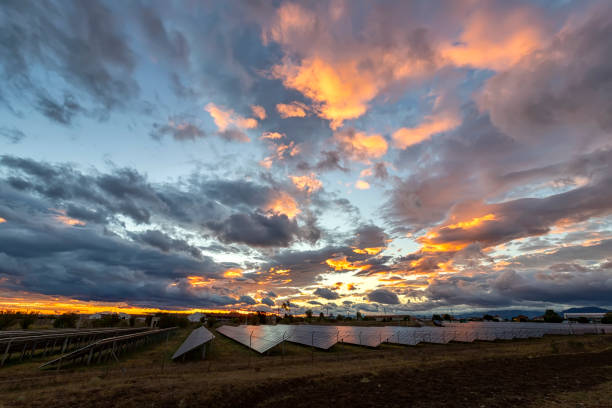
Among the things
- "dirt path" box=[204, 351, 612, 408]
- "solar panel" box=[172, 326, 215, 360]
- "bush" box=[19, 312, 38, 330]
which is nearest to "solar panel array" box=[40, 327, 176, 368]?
"solar panel" box=[172, 326, 215, 360]

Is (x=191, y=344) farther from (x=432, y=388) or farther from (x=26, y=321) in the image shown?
(x=26, y=321)

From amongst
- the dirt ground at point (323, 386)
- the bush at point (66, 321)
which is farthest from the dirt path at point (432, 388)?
the bush at point (66, 321)

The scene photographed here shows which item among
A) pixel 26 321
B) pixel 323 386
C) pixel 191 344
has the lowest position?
pixel 323 386

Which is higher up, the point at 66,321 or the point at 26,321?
the point at 26,321

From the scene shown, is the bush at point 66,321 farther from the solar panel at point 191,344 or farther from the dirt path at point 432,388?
the dirt path at point 432,388

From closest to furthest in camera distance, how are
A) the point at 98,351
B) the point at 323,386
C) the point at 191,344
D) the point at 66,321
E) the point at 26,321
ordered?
the point at 323,386
the point at 191,344
the point at 98,351
the point at 26,321
the point at 66,321

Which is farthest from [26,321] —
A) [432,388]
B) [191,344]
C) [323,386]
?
[432,388]

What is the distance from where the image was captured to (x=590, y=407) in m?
16.2

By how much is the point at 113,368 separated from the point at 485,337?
7598cm

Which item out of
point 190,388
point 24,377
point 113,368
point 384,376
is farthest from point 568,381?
point 24,377

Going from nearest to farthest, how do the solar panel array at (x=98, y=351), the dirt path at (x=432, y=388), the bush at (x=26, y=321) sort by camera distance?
1. the dirt path at (x=432, y=388)
2. the solar panel array at (x=98, y=351)
3. the bush at (x=26, y=321)

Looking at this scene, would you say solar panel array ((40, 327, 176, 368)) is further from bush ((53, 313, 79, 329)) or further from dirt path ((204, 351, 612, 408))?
bush ((53, 313, 79, 329))

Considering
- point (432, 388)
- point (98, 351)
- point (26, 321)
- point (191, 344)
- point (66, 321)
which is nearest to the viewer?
point (432, 388)

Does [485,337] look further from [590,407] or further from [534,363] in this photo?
[590,407]
